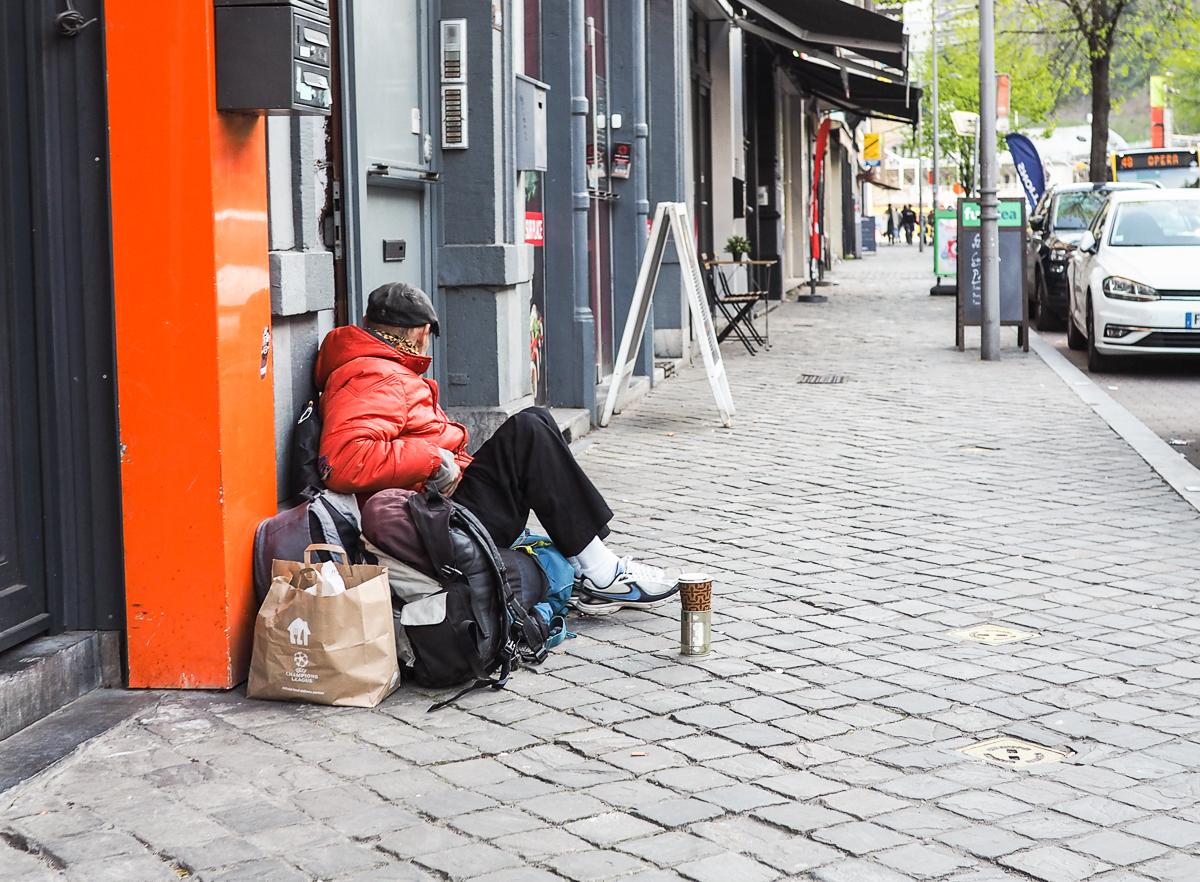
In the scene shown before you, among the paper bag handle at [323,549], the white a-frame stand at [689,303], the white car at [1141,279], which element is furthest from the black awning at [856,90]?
the paper bag handle at [323,549]

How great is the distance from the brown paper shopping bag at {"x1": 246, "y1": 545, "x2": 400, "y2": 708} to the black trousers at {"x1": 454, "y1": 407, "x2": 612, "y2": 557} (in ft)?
2.51

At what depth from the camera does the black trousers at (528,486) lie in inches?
216

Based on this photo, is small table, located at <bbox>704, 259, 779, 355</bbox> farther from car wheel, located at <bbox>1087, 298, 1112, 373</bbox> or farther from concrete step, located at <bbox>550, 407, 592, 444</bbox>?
concrete step, located at <bbox>550, 407, 592, 444</bbox>

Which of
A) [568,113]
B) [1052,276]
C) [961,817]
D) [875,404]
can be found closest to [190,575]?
[961,817]

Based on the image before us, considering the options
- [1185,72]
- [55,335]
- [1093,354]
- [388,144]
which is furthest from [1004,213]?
[1185,72]

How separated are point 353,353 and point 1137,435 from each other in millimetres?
6454

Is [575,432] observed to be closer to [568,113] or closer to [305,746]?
[568,113]

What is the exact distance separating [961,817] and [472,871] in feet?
3.89

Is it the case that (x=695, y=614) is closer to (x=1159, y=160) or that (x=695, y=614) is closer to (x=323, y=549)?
(x=323, y=549)

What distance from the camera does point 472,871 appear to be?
3555mm

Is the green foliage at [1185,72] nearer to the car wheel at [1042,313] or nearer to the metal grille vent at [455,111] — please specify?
the car wheel at [1042,313]

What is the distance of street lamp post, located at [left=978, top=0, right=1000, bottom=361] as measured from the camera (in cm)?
1508

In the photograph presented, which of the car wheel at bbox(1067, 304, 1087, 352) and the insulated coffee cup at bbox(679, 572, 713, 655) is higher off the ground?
the car wheel at bbox(1067, 304, 1087, 352)

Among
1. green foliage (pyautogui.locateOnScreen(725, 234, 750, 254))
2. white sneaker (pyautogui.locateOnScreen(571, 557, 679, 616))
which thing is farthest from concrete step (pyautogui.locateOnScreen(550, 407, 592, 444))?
green foliage (pyautogui.locateOnScreen(725, 234, 750, 254))
